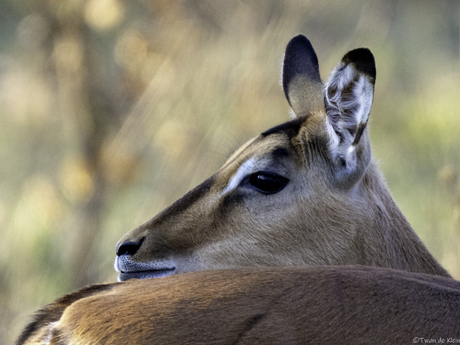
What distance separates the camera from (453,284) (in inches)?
92.3

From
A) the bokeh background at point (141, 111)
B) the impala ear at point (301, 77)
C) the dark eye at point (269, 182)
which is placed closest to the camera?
the dark eye at point (269, 182)

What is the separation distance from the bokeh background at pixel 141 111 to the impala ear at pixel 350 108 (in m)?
4.15

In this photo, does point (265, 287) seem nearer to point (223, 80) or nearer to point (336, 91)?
point (336, 91)

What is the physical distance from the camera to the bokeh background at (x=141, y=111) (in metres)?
8.13

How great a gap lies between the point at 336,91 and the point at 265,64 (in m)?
5.10

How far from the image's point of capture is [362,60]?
3.05 metres

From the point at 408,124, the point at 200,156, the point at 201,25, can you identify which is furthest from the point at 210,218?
the point at 408,124

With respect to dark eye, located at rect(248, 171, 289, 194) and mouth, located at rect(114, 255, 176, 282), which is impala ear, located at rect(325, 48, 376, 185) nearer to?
dark eye, located at rect(248, 171, 289, 194)

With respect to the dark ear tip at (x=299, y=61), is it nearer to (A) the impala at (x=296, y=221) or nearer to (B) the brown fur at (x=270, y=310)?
(A) the impala at (x=296, y=221)

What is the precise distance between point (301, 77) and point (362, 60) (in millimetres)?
1315

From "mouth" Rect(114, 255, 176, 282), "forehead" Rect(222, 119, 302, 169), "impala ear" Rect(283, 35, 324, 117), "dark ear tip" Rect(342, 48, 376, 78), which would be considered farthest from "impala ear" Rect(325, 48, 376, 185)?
"mouth" Rect(114, 255, 176, 282)

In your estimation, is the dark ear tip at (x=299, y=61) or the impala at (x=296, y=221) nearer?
the impala at (x=296, y=221)

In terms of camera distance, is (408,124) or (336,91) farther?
(408,124)

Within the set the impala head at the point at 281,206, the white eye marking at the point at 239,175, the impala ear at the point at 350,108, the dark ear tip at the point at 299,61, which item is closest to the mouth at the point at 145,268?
the impala head at the point at 281,206
